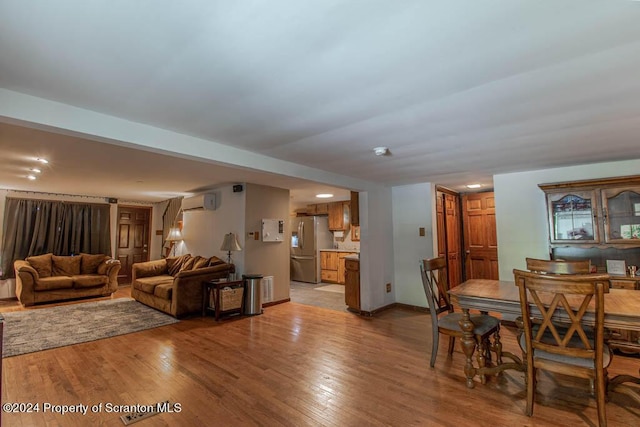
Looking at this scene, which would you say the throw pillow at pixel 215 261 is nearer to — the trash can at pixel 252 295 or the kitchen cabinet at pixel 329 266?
the trash can at pixel 252 295

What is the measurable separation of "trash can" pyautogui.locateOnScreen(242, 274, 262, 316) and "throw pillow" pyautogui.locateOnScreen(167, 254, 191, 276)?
1819 millimetres

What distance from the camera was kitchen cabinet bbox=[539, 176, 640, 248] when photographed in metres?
3.43

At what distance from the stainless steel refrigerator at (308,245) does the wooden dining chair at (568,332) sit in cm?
587

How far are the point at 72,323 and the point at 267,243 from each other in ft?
10.1

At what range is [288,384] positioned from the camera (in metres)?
2.58

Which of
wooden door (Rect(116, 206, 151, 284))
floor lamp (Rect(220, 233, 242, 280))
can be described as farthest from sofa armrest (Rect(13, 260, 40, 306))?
floor lamp (Rect(220, 233, 242, 280))

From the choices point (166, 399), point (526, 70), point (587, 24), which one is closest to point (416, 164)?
point (526, 70)

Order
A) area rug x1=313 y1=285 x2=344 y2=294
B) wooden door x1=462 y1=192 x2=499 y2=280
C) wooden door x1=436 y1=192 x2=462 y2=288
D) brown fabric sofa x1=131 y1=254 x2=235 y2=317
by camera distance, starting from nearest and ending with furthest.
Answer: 1. brown fabric sofa x1=131 y1=254 x2=235 y2=317
2. wooden door x1=436 y1=192 x2=462 y2=288
3. wooden door x1=462 y1=192 x2=499 y2=280
4. area rug x1=313 y1=285 x2=344 y2=294

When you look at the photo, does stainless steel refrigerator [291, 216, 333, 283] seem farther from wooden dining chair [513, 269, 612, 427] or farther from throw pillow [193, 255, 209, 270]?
wooden dining chair [513, 269, 612, 427]

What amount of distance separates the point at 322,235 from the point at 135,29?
281 inches

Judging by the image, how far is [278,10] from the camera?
1.21 m

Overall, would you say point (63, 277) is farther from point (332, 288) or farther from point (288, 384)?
point (288, 384)

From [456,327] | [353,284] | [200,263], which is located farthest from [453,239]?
[200,263]

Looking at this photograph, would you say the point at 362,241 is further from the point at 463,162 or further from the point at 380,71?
the point at 380,71
